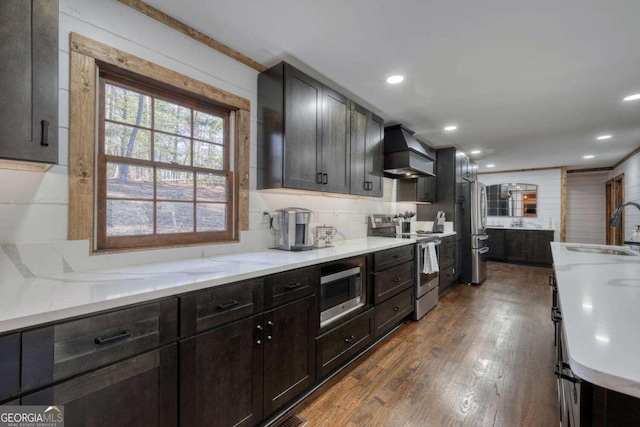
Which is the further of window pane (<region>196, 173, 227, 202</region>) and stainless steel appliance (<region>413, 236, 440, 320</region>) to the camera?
stainless steel appliance (<region>413, 236, 440, 320</region>)

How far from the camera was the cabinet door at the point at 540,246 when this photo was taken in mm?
6523

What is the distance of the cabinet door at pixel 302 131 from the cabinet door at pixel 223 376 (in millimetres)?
1150

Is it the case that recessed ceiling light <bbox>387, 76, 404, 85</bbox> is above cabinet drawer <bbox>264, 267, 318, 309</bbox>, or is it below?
above

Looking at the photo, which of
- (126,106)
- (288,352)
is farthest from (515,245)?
(126,106)

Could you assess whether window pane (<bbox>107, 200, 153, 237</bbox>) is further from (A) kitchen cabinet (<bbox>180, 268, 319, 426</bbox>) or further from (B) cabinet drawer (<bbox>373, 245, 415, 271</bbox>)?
(B) cabinet drawer (<bbox>373, 245, 415, 271</bbox>)

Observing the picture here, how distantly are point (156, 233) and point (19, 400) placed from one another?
1.05 metres

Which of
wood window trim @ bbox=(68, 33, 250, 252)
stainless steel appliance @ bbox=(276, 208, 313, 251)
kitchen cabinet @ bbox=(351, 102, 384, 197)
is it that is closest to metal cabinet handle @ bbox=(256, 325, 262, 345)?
stainless steel appliance @ bbox=(276, 208, 313, 251)

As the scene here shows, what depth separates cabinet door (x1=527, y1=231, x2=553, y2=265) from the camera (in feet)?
21.4

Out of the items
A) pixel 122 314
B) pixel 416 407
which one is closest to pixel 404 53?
pixel 122 314

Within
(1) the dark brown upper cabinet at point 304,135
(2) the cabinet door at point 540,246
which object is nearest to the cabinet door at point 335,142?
(1) the dark brown upper cabinet at point 304,135

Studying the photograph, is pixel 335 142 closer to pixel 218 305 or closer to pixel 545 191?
pixel 218 305

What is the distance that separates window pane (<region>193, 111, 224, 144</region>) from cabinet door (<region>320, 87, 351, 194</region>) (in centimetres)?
88

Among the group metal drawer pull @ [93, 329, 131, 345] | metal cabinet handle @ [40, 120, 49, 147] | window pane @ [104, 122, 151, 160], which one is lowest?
metal drawer pull @ [93, 329, 131, 345]

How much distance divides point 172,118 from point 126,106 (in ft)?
0.89
